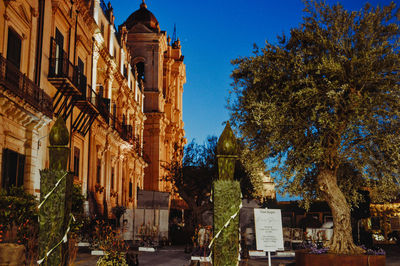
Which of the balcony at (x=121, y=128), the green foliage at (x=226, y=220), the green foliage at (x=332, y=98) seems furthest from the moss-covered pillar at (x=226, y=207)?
the balcony at (x=121, y=128)

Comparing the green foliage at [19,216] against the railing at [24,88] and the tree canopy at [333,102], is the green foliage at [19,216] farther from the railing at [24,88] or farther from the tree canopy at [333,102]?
the tree canopy at [333,102]

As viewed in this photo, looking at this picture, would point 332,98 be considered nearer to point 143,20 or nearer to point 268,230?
point 268,230

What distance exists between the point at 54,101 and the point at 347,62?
12835mm

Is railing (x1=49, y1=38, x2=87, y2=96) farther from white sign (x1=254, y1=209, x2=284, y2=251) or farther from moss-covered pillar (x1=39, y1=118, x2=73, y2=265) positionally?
moss-covered pillar (x1=39, y1=118, x2=73, y2=265)

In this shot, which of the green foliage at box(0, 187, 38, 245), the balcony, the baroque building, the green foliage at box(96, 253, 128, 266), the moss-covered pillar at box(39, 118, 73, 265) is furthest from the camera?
the balcony

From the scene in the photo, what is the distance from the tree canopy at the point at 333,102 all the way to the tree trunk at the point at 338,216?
0.10 feet

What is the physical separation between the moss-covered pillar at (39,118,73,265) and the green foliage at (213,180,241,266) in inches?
85.8

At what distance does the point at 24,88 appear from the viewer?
16641mm

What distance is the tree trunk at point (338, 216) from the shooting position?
14.2 meters

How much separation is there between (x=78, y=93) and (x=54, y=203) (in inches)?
627

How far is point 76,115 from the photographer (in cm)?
2369

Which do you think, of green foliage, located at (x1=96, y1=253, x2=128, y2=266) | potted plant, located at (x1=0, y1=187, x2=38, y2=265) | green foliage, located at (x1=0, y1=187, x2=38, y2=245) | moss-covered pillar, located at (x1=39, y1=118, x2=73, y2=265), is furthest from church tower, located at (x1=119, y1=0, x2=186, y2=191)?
moss-covered pillar, located at (x1=39, y1=118, x2=73, y2=265)

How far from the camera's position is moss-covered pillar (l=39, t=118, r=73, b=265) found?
6324 mm

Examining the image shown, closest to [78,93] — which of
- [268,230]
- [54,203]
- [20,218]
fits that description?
[20,218]
